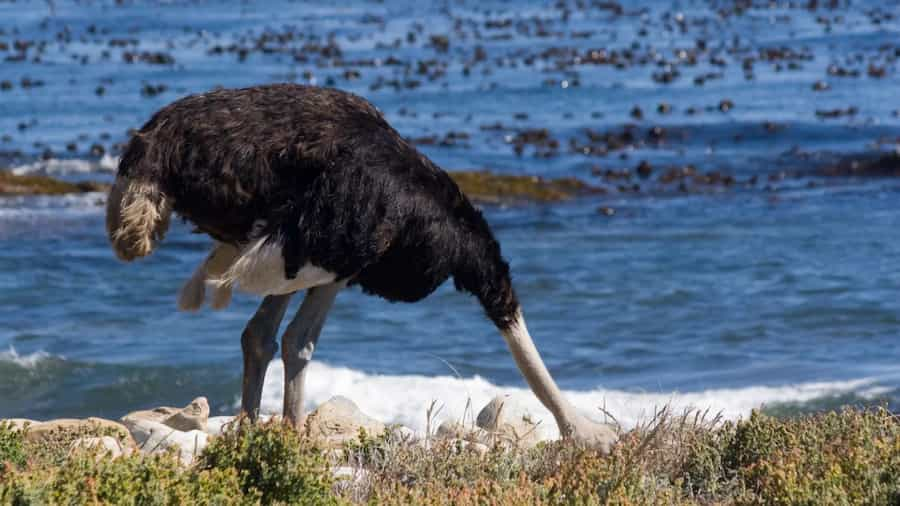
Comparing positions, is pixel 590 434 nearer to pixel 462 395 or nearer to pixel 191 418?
pixel 191 418

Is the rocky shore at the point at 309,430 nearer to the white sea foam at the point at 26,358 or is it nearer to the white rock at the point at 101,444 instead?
the white rock at the point at 101,444

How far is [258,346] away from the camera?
6.86 metres

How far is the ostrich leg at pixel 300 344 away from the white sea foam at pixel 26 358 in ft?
21.4

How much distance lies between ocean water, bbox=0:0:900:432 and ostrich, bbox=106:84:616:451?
15.1ft

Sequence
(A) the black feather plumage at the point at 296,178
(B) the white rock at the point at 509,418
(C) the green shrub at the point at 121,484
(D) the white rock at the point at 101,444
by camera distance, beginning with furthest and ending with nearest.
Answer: (B) the white rock at the point at 509,418, (A) the black feather plumage at the point at 296,178, (D) the white rock at the point at 101,444, (C) the green shrub at the point at 121,484

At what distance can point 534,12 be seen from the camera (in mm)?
37844

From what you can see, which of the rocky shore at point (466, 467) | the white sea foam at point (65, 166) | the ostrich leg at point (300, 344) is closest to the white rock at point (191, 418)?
the rocky shore at point (466, 467)

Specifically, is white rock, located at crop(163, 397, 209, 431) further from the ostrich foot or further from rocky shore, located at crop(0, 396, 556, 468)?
the ostrich foot

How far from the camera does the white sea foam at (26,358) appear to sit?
1272cm

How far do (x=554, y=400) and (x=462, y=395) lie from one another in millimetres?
5294

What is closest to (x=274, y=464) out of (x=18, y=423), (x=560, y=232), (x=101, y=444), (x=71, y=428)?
(x=101, y=444)

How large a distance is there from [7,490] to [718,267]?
11.8 metres

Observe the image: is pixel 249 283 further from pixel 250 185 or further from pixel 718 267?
pixel 718 267

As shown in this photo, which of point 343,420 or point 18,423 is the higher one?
point 343,420
